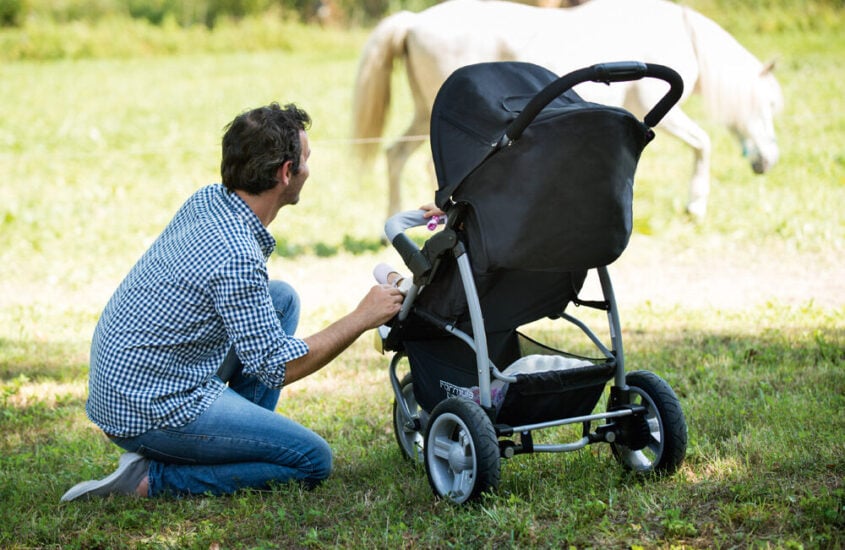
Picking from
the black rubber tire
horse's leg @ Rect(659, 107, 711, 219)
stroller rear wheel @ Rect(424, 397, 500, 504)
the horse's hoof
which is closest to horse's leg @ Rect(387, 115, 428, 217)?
horse's leg @ Rect(659, 107, 711, 219)

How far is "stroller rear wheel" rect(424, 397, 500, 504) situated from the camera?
2998mm

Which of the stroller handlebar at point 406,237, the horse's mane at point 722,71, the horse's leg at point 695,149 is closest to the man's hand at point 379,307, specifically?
the stroller handlebar at point 406,237

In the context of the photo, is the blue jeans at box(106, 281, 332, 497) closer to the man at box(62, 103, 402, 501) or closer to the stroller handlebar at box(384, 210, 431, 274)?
the man at box(62, 103, 402, 501)

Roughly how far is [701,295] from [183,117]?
8796 millimetres

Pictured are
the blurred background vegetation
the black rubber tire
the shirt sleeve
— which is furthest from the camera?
the blurred background vegetation

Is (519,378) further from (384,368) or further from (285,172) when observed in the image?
(384,368)

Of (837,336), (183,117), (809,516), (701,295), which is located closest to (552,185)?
(809,516)

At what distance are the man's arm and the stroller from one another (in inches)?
3.0

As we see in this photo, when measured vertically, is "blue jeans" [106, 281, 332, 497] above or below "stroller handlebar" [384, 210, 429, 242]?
below

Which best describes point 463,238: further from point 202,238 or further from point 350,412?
point 350,412

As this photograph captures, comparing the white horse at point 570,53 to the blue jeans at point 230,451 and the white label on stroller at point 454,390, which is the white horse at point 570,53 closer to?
the white label on stroller at point 454,390

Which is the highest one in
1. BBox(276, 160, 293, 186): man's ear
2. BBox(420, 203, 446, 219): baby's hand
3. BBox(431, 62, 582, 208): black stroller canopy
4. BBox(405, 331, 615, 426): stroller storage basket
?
BBox(431, 62, 582, 208): black stroller canopy

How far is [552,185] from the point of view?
291 cm

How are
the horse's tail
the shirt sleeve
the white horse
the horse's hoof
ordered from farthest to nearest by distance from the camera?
the horse's hoof → the horse's tail → the white horse → the shirt sleeve
